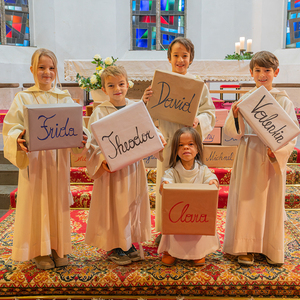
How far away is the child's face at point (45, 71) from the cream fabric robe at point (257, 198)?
137 centimetres

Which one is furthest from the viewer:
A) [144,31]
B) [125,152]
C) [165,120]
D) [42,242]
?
[144,31]

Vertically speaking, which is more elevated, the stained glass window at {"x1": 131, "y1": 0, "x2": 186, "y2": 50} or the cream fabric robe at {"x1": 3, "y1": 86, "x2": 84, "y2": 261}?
the stained glass window at {"x1": 131, "y1": 0, "x2": 186, "y2": 50}

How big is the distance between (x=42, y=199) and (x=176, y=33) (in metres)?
8.60

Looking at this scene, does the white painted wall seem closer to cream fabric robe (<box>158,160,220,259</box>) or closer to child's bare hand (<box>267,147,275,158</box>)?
cream fabric robe (<box>158,160,220,259</box>)

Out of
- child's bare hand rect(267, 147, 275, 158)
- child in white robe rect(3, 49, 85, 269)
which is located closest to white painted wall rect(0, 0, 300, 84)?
child in white robe rect(3, 49, 85, 269)

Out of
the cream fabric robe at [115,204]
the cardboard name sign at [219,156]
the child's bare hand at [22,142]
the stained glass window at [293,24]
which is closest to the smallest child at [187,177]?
the cream fabric robe at [115,204]

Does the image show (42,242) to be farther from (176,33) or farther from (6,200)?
(176,33)

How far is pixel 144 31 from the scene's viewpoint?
9.88 m

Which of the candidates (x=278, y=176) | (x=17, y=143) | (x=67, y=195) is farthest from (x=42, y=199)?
(x=278, y=176)

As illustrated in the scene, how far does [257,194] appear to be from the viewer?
2.48 m

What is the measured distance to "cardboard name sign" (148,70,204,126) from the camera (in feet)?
7.85

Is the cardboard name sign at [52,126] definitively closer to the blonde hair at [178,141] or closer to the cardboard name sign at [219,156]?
the blonde hair at [178,141]

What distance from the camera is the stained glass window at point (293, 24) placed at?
29.5 feet

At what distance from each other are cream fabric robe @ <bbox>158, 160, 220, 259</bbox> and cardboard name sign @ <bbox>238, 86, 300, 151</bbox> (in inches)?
18.9
